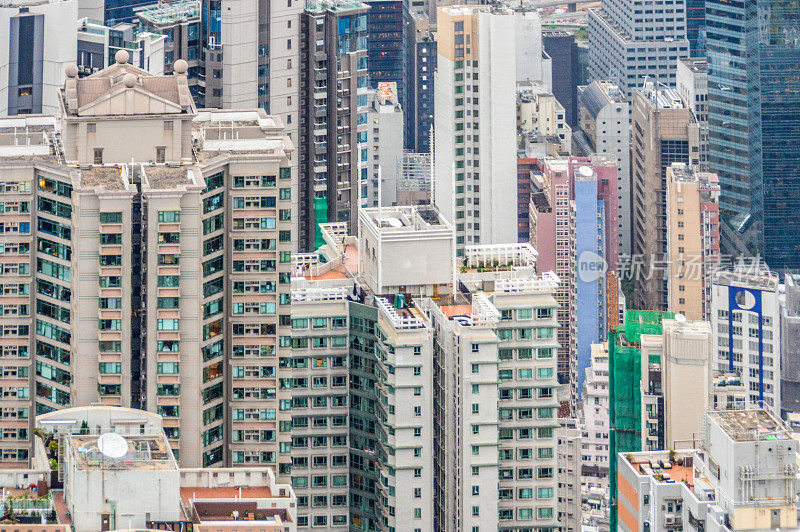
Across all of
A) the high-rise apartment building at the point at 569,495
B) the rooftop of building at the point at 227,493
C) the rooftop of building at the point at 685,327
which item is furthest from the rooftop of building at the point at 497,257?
the rooftop of building at the point at 227,493

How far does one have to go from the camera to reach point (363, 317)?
15600cm

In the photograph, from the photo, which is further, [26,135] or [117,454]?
[26,135]

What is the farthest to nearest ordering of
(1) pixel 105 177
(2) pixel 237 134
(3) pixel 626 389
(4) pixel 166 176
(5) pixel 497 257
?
(3) pixel 626 389 → (5) pixel 497 257 → (2) pixel 237 134 → (4) pixel 166 176 → (1) pixel 105 177

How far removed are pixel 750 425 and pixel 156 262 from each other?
32524 mm

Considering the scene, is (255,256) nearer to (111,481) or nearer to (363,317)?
(363,317)

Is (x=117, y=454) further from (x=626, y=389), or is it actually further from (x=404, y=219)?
(x=626, y=389)

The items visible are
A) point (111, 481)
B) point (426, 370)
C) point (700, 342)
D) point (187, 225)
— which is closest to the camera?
point (111, 481)

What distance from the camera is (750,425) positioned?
126125 mm

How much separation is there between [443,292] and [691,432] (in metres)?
18.6

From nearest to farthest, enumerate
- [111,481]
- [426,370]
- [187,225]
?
[111,481] → [187,225] → [426,370]

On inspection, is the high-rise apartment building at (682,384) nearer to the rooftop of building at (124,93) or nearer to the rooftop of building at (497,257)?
the rooftop of building at (497,257)

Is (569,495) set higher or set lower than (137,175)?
lower

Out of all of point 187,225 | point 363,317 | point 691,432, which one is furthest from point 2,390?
point 691,432

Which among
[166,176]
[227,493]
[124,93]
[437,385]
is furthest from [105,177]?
[437,385]
